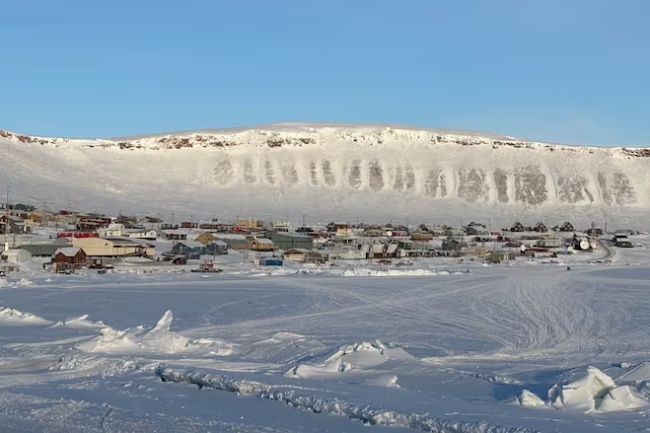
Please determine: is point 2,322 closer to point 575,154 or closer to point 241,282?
point 241,282

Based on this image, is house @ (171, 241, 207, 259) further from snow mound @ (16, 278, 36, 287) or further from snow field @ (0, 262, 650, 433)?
snow field @ (0, 262, 650, 433)

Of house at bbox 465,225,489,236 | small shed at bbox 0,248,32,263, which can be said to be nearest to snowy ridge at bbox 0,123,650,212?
house at bbox 465,225,489,236

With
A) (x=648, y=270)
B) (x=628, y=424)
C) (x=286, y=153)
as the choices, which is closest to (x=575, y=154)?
(x=286, y=153)

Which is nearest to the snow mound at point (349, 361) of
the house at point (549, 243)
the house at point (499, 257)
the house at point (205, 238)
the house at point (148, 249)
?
the house at point (148, 249)

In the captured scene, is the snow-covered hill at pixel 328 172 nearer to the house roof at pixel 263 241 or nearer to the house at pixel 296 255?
the house roof at pixel 263 241

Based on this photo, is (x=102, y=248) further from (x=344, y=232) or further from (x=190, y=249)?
(x=344, y=232)

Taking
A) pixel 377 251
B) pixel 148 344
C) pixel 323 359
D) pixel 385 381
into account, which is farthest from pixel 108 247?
pixel 385 381
